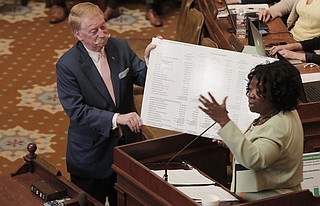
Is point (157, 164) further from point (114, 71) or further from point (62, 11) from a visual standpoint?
point (62, 11)

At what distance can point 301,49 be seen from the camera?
584cm

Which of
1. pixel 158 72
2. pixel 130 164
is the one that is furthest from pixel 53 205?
pixel 158 72

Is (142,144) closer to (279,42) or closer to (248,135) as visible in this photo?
(248,135)

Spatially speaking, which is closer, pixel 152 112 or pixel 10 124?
pixel 152 112

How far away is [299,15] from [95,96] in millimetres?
2417

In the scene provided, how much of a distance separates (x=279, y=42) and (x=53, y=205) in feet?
8.11

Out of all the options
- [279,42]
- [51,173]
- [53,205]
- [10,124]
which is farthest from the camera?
[10,124]

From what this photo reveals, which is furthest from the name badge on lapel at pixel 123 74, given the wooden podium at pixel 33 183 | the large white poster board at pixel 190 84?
the wooden podium at pixel 33 183

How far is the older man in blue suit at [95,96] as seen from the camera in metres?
4.38

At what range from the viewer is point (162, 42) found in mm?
4301

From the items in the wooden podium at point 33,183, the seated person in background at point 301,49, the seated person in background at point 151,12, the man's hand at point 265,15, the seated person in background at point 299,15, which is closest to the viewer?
the wooden podium at point 33,183

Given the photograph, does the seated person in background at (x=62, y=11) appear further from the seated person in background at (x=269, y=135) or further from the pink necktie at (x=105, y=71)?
the seated person in background at (x=269, y=135)

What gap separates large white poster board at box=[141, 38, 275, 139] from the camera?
4.16 meters

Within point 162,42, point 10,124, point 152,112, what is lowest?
point 10,124
